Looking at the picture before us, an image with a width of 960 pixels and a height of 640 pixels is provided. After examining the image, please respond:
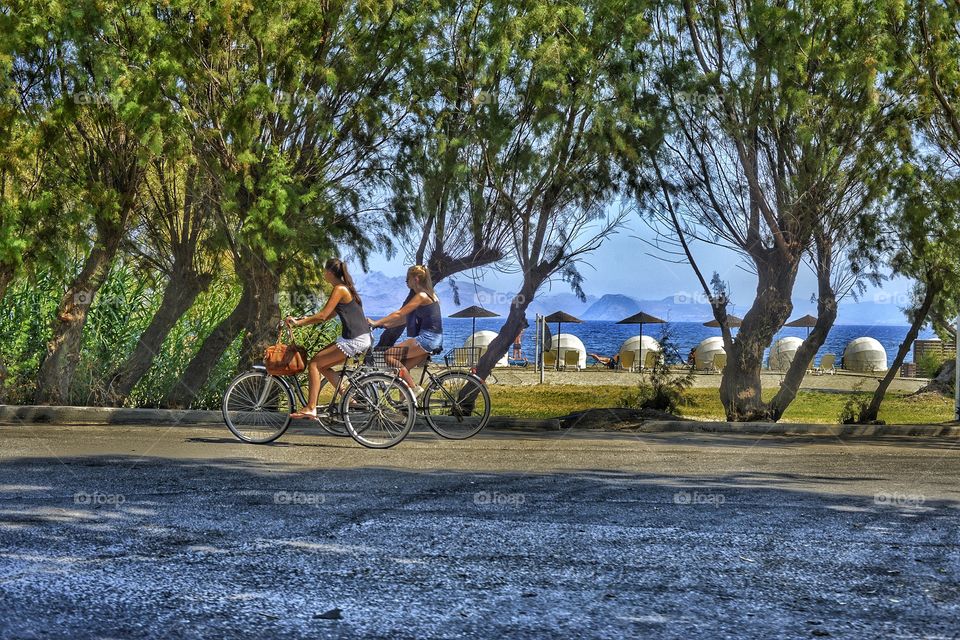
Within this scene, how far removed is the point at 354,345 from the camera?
1045 cm

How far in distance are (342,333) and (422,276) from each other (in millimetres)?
1071

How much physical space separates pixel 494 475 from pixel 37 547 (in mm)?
4251

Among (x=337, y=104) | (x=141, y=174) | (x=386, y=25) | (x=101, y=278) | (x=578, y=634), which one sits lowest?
(x=578, y=634)

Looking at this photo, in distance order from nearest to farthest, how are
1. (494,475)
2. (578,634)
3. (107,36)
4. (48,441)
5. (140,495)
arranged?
(578,634)
(140,495)
(494,475)
(48,441)
(107,36)

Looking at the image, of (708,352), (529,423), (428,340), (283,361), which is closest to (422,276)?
(428,340)

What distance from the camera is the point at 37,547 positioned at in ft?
18.4

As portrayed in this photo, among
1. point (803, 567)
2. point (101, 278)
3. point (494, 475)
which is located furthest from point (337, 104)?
point (803, 567)

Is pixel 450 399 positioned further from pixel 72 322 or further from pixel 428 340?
pixel 72 322

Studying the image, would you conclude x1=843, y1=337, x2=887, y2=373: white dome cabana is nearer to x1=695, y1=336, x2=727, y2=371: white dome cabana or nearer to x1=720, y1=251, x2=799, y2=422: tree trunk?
x1=695, y1=336, x2=727, y2=371: white dome cabana

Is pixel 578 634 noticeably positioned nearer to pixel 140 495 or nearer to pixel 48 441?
pixel 140 495

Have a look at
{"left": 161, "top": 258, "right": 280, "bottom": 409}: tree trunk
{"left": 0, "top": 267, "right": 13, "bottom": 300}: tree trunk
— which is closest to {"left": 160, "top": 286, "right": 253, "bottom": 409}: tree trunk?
{"left": 161, "top": 258, "right": 280, "bottom": 409}: tree trunk

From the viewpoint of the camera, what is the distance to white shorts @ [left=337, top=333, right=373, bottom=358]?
10438mm

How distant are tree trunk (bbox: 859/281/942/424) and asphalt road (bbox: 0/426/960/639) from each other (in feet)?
20.5

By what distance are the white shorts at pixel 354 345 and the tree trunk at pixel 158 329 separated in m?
6.06
